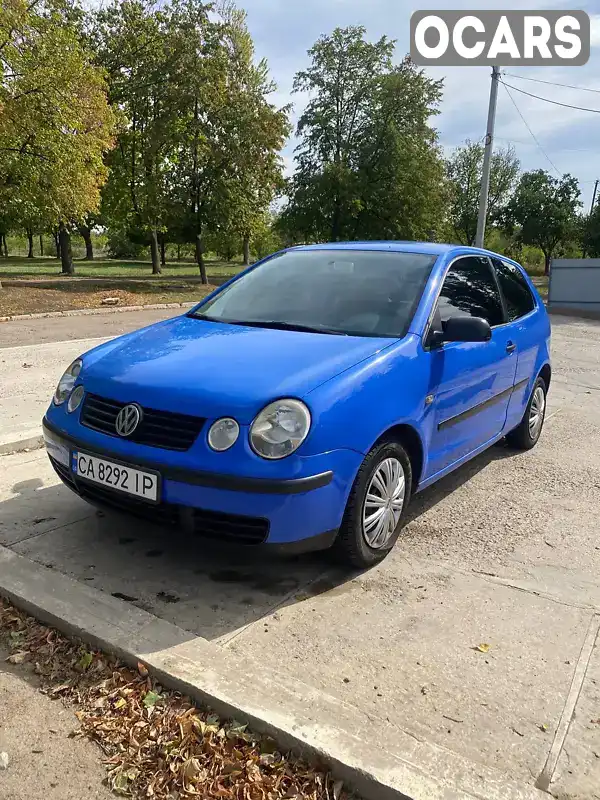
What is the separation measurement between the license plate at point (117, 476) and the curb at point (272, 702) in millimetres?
459

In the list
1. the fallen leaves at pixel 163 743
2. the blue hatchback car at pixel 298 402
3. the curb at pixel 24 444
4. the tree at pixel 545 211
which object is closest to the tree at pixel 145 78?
the curb at pixel 24 444

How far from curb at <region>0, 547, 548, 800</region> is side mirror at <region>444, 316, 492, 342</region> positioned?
2022mm

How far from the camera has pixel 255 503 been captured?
2750mm

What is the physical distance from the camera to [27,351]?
9.70 metres

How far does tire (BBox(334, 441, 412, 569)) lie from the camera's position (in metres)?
3.08

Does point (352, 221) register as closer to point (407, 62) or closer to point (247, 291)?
point (407, 62)

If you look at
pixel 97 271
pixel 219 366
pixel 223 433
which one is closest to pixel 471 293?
pixel 219 366

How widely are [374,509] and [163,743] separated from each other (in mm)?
1489

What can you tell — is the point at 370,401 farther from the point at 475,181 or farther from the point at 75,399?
the point at 475,181

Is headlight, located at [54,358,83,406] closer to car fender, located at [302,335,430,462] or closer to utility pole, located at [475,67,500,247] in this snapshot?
car fender, located at [302,335,430,462]

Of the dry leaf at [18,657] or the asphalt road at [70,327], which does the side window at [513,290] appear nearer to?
the dry leaf at [18,657]

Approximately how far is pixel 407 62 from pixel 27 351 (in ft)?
88.5

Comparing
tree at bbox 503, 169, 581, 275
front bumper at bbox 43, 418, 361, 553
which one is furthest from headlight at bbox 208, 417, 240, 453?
tree at bbox 503, 169, 581, 275

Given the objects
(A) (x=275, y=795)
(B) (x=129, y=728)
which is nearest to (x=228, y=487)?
(B) (x=129, y=728)
